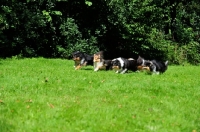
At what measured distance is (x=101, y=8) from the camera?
26.1m

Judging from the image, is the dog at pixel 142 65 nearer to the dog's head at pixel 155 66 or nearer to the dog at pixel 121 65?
the dog's head at pixel 155 66

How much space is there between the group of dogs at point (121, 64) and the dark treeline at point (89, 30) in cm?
627

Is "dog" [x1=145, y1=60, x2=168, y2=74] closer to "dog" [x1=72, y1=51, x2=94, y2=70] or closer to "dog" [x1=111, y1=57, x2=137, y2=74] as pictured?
"dog" [x1=111, y1=57, x2=137, y2=74]

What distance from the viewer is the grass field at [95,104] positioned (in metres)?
8.12

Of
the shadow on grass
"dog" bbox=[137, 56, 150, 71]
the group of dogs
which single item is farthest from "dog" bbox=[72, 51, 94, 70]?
the shadow on grass

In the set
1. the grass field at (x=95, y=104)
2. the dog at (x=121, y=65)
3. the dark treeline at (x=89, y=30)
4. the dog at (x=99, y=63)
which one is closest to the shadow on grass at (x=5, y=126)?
the grass field at (x=95, y=104)

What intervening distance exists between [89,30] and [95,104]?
53.2 ft

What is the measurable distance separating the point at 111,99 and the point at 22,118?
3.02 metres

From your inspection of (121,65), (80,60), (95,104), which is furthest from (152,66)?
(95,104)

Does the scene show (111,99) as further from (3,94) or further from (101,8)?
(101,8)

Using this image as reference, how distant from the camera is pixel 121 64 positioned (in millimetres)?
15922

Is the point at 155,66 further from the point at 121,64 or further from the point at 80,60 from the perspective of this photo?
the point at 80,60

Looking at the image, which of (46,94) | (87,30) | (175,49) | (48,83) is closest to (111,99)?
(46,94)

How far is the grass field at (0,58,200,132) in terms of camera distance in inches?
320
